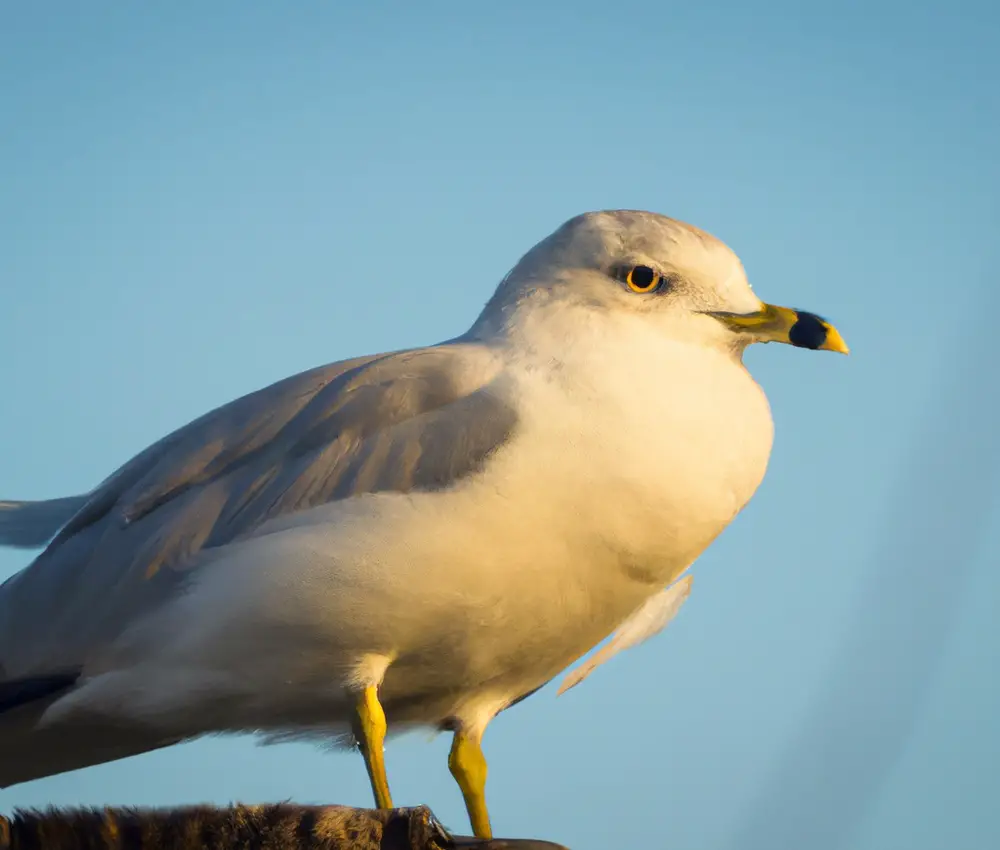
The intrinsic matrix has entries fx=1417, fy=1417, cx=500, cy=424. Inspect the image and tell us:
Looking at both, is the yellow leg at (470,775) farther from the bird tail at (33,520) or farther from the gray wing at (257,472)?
the bird tail at (33,520)

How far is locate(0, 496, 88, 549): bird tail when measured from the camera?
18.0ft

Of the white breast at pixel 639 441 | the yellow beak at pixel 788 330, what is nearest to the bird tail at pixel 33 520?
the white breast at pixel 639 441

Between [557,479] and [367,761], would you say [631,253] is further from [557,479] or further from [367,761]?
[367,761]

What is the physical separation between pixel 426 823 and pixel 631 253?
8.54ft

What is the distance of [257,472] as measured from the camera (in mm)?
4605

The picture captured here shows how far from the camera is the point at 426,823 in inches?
107

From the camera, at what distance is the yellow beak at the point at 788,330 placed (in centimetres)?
484

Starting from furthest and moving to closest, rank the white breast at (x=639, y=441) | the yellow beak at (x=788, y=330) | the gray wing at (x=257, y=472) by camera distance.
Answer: the yellow beak at (x=788, y=330) < the gray wing at (x=257, y=472) < the white breast at (x=639, y=441)

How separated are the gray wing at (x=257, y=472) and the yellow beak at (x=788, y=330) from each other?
0.89m

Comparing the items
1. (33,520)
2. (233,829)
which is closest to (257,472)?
(33,520)

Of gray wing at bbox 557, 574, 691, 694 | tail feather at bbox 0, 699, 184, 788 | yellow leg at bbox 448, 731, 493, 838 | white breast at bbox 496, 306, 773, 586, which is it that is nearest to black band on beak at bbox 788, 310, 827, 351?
white breast at bbox 496, 306, 773, 586

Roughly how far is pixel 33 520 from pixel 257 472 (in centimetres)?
141

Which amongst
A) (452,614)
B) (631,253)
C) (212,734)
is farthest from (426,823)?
(631,253)

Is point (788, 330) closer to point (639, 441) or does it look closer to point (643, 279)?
point (643, 279)
